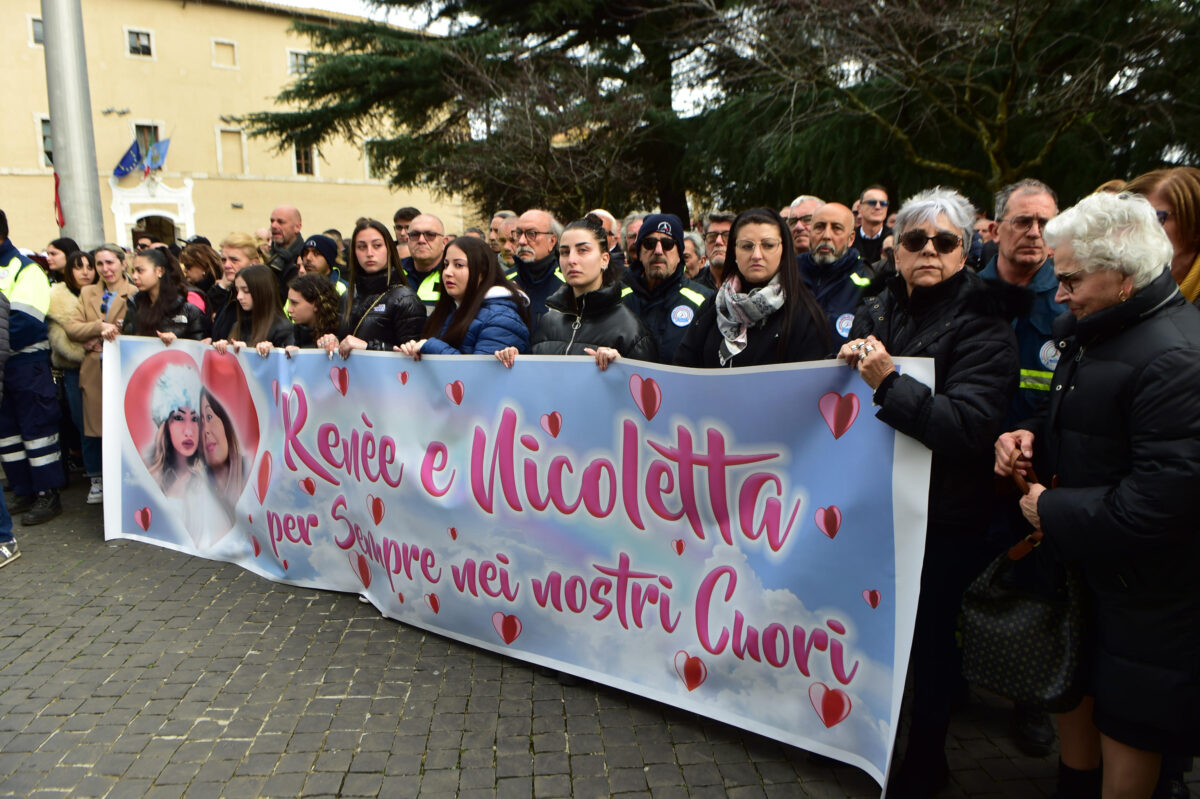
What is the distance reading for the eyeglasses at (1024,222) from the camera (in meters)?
2.88

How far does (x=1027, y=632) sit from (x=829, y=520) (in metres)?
0.64

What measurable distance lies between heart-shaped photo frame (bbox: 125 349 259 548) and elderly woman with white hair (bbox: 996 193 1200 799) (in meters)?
4.01

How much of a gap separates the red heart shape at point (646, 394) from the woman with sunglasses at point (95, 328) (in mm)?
4647

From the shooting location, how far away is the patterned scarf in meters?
2.98

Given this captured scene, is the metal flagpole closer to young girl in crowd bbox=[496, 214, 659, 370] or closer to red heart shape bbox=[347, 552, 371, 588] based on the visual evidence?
red heart shape bbox=[347, 552, 371, 588]

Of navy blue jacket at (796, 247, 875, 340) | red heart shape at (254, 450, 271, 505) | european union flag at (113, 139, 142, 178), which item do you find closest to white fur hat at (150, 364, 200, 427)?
red heart shape at (254, 450, 271, 505)

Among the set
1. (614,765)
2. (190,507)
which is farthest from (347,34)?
(614,765)

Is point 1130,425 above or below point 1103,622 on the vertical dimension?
above

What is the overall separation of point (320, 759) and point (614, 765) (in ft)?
3.44

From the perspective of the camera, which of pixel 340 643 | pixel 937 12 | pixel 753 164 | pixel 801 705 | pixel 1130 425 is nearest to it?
pixel 1130 425

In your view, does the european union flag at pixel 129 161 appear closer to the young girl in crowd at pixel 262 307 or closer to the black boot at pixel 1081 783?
the young girl in crowd at pixel 262 307

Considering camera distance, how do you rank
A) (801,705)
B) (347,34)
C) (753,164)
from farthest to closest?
(347,34)
(753,164)
(801,705)

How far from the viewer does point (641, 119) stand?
17094 millimetres

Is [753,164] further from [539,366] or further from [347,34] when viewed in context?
[539,366]
